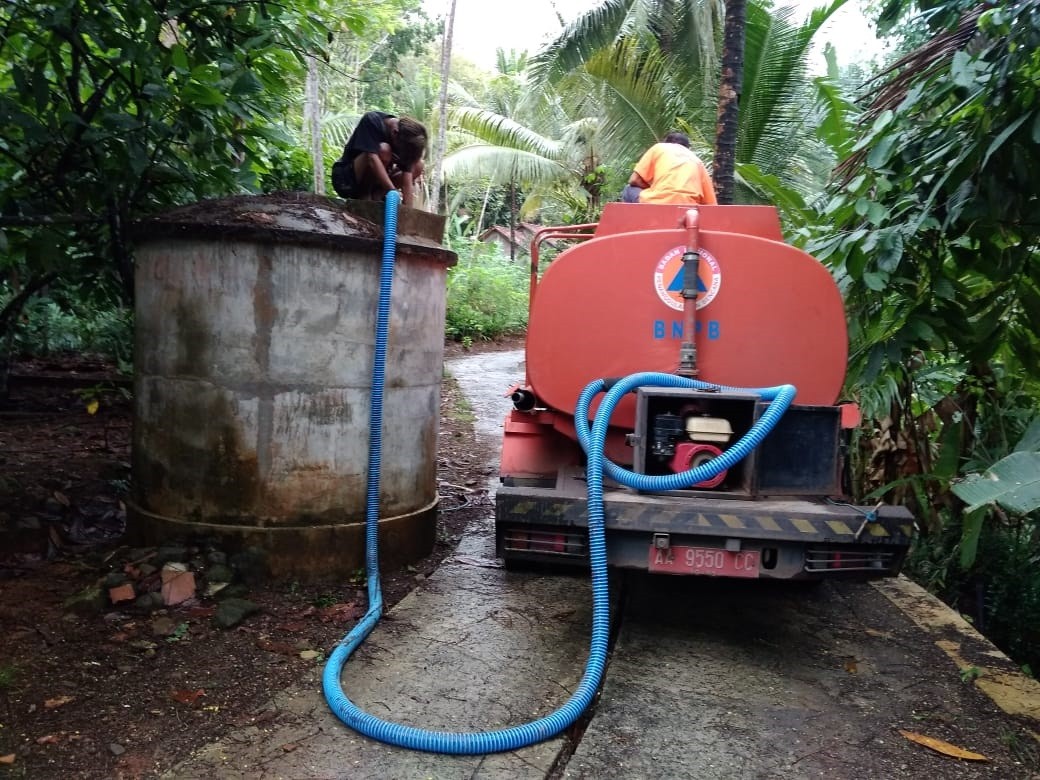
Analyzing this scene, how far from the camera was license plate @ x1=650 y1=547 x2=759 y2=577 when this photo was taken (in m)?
3.63

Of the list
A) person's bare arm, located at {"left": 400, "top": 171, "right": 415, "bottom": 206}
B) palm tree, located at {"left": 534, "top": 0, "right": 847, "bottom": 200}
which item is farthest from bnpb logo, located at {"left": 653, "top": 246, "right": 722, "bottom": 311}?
palm tree, located at {"left": 534, "top": 0, "right": 847, "bottom": 200}

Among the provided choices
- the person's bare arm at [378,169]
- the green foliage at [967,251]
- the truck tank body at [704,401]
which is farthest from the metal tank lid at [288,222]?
the green foliage at [967,251]

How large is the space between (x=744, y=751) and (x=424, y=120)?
88.3ft

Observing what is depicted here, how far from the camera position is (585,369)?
13.8ft

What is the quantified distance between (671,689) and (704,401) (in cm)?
133

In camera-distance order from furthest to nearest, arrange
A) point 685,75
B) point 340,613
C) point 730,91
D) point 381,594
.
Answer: point 685,75
point 730,91
point 381,594
point 340,613

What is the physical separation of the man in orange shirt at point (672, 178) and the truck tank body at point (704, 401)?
78 cm

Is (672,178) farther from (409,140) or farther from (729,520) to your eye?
(729,520)

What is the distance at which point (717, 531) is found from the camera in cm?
354

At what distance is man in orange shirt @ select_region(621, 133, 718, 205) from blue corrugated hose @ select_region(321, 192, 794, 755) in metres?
1.64

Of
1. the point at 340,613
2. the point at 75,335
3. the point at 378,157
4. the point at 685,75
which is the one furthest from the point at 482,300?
the point at 340,613

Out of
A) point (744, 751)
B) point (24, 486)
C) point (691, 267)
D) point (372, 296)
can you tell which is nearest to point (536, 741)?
point (744, 751)

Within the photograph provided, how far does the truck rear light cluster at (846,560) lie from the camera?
3623mm

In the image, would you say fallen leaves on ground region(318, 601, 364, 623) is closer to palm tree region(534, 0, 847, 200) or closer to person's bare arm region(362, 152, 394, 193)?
person's bare arm region(362, 152, 394, 193)
